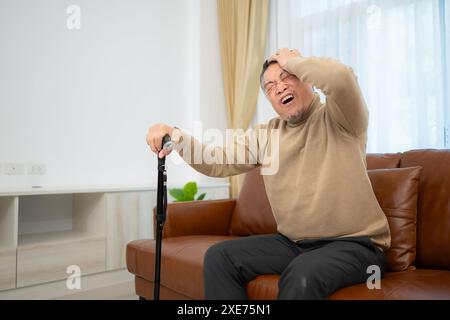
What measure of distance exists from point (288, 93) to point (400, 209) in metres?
0.61

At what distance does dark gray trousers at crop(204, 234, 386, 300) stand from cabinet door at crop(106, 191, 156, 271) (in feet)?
4.52

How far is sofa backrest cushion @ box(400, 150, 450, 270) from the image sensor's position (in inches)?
55.2

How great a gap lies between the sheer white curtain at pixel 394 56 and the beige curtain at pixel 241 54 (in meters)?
0.50

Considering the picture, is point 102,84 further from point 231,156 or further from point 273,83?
point 273,83

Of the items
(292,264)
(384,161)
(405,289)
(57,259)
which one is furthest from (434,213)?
(57,259)

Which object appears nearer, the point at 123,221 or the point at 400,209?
the point at 400,209

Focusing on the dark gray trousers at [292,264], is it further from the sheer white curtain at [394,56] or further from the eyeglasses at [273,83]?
the sheer white curtain at [394,56]

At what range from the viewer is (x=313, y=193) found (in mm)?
1242

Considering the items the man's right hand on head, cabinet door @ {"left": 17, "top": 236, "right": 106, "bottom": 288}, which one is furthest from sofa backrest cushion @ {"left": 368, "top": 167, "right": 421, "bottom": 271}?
cabinet door @ {"left": 17, "top": 236, "right": 106, "bottom": 288}

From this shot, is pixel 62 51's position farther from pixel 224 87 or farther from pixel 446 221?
pixel 446 221

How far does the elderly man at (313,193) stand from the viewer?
1.11 meters

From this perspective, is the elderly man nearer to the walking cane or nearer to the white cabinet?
the walking cane

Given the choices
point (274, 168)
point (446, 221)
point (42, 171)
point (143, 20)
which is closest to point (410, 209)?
point (446, 221)

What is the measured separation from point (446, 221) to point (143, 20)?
2.86m
